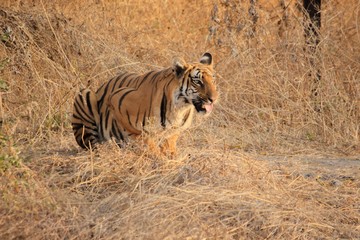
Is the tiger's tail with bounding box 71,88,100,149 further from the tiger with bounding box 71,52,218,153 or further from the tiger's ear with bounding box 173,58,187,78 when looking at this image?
the tiger's ear with bounding box 173,58,187,78

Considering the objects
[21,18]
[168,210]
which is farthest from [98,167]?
[21,18]

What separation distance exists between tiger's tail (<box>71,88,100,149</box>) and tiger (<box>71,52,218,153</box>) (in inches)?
3.6

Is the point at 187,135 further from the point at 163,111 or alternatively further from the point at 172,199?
the point at 172,199

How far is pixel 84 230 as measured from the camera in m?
4.47

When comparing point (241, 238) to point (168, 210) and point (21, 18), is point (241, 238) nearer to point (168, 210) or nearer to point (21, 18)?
point (168, 210)

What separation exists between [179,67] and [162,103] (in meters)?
0.33

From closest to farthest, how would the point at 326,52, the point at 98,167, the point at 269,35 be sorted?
the point at 98,167, the point at 326,52, the point at 269,35

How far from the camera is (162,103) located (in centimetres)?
625

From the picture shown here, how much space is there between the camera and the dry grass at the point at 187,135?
469cm

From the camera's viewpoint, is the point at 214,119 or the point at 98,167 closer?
the point at 98,167

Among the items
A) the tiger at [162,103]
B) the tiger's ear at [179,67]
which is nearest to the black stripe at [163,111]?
the tiger at [162,103]

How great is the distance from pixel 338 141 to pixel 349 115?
543 millimetres

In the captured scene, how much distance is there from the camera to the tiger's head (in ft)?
20.1

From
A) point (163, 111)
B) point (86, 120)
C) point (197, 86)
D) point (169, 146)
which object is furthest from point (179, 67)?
point (86, 120)
